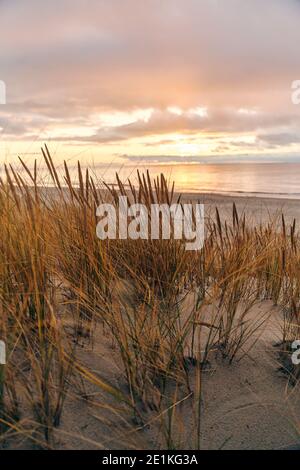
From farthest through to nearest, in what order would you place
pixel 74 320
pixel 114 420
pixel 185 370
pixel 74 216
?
1. pixel 74 216
2. pixel 74 320
3. pixel 185 370
4. pixel 114 420

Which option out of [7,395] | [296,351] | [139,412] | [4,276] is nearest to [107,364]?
[139,412]

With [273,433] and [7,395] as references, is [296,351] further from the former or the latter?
[7,395]

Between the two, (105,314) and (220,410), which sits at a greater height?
(105,314)

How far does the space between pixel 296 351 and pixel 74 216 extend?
1201 mm

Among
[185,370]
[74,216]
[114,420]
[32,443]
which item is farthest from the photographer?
[74,216]

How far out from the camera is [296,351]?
5.93 ft

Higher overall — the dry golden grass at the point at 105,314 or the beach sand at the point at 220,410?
the dry golden grass at the point at 105,314

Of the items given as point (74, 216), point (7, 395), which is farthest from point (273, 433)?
point (74, 216)

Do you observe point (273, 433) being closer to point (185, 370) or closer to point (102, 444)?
point (185, 370)

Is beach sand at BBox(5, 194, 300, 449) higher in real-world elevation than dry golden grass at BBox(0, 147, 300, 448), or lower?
lower

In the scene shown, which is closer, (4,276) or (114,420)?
(114,420)

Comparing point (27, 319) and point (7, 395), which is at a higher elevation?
point (27, 319)

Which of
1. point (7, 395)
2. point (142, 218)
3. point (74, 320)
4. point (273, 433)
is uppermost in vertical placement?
point (142, 218)

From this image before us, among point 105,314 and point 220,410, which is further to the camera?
point 105,314
